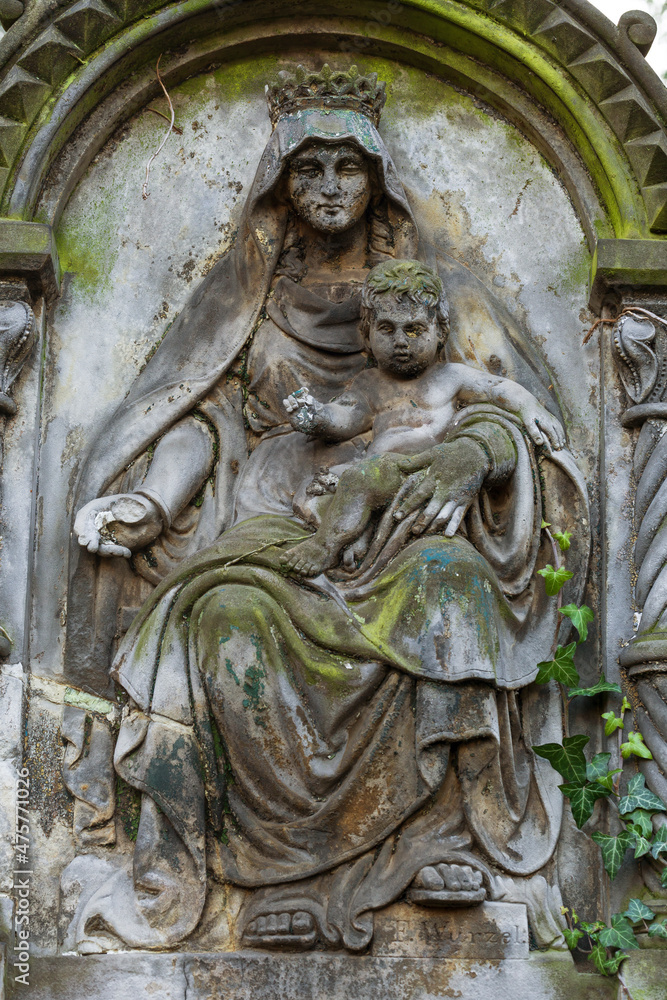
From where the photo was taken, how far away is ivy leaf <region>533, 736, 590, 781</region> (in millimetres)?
5770

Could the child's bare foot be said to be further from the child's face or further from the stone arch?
the stone arch

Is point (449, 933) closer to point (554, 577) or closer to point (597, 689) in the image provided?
point (597, 689)

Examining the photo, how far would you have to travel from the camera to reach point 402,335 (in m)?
6.12

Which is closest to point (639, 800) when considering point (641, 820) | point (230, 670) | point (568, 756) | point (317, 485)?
point (641, 820)

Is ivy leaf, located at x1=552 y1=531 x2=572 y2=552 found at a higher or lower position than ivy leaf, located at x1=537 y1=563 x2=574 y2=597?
higher

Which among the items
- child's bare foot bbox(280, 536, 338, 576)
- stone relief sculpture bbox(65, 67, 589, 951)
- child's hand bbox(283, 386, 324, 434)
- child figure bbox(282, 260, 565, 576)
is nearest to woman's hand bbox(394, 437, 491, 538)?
→ stone relief sculpture bbox(65, 67, 589, 951)

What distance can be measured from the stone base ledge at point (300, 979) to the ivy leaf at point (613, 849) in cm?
38

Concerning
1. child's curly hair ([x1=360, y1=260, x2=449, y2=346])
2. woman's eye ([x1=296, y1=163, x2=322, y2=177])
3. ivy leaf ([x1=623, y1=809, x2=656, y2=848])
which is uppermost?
woman's eye ([x1=296, y1=163, x2=322, y2=177])

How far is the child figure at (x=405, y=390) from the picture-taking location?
20.1 ft

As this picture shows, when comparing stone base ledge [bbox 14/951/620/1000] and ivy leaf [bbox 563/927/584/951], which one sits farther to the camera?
ivy leaf [bbox 563/927/584/951]

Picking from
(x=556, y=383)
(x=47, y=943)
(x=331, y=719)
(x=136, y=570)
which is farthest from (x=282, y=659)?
(x=556, y=383)

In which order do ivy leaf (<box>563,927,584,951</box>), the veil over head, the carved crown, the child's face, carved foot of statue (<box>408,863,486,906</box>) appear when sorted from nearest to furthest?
carved foot of statue (<box>408,863,486,906</box>), ivy leaf (<box>563,927,584,951</box>), the child's face, the veil over head, the carved crown

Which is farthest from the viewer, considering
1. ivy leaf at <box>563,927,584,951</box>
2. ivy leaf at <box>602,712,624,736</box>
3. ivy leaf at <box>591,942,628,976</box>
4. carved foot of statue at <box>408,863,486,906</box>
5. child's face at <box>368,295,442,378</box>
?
child's face at <box>368,295,442,378</box>

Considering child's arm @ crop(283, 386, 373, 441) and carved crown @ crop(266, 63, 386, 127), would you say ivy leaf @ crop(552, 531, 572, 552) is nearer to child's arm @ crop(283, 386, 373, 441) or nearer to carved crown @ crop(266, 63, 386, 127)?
child's arm @ crop(283, 386, 373, 441)
